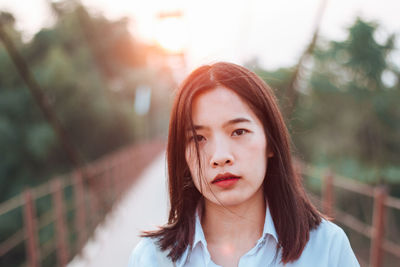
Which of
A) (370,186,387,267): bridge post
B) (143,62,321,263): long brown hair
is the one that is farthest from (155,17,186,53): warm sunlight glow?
(143,62,321,263): long brown hair

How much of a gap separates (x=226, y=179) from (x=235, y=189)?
0.03 metres

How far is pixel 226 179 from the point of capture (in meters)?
0.91

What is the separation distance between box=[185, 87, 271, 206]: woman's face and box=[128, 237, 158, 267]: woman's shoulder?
7.7 inches

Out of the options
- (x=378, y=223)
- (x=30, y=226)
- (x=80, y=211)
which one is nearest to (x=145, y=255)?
(x=378, y=223)

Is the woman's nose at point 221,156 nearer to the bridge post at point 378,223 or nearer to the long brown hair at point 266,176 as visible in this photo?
the long brown hair at point 266,176

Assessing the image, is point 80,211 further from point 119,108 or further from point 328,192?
point 119,108

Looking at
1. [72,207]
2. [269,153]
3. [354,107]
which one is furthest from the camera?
[354,107]

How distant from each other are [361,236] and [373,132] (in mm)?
3811

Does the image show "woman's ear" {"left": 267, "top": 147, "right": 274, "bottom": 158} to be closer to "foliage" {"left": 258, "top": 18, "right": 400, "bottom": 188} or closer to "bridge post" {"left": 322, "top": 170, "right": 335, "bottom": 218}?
"bridge post" {"left": 322, "top": 170, "right": 335, "bottom": 218}

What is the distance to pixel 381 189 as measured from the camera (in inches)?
98.7

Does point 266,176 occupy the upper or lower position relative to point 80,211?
upper

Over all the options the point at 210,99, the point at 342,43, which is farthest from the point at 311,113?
the point at 210,99

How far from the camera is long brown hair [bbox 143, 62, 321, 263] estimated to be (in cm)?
96

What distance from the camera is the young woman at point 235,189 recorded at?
2.99ft
